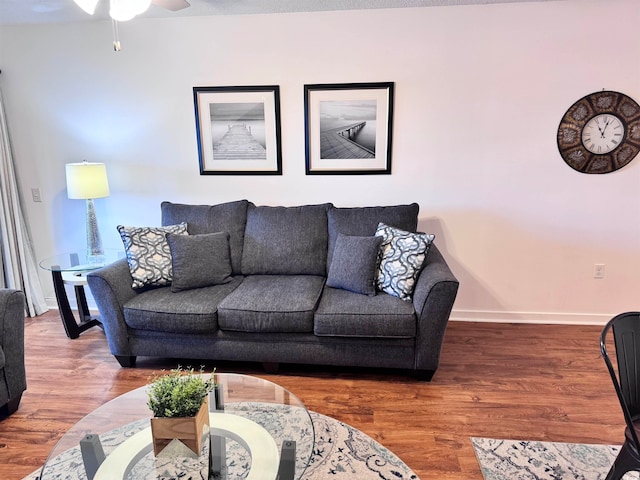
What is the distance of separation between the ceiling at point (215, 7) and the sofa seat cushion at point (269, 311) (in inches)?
82.0

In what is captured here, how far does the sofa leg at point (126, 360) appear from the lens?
2.80m

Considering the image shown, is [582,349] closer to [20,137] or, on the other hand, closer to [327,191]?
[327,191]

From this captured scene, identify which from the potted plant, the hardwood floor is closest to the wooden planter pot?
the potted plant

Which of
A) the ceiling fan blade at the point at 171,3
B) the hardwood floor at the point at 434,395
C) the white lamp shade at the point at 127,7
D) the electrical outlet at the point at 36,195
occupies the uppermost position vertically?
the ceiling fan blade at the point at 171,3

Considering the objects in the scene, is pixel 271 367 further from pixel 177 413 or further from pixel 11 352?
pixel 11 352

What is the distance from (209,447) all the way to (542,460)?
157 cm

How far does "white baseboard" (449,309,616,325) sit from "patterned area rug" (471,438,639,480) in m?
1.49

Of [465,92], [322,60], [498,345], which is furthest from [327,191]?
[498,345]

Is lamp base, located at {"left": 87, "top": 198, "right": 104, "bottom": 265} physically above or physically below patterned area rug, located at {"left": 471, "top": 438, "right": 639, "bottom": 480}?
above

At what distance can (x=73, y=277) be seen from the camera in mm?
3217

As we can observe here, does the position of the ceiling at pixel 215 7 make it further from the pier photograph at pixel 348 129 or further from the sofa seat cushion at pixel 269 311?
the sofa seat cushion at pixel 269 311

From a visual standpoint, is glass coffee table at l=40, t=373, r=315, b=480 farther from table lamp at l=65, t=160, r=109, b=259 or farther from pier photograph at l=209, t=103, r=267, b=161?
pier photograph at l=209, t=103, r=267, b=161

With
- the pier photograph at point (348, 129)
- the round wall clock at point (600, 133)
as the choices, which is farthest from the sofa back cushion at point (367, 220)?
the round wall clock at point (600, 133)

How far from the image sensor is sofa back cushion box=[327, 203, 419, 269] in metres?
3.04
